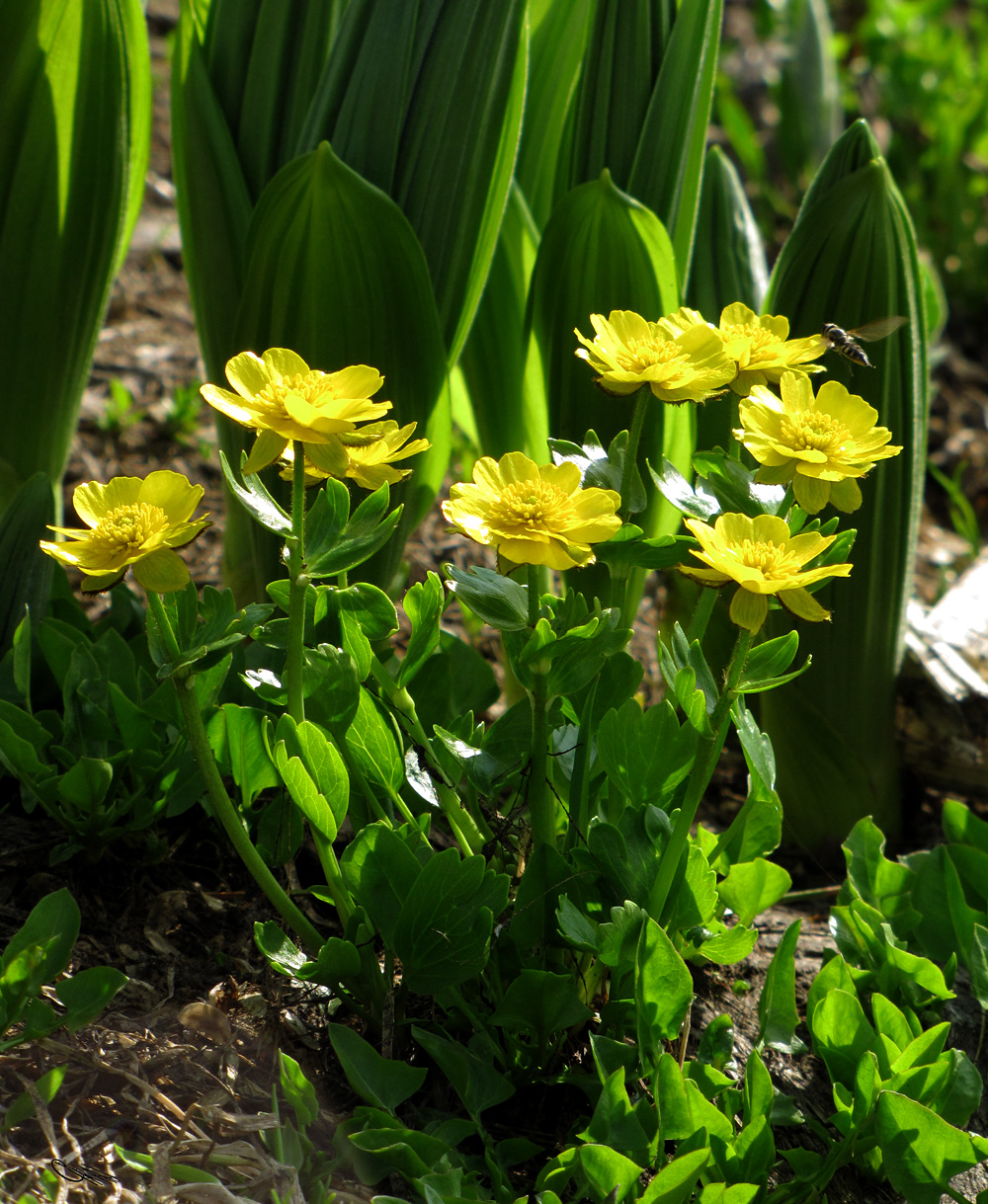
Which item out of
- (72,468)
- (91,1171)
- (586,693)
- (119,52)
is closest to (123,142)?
(119,52)

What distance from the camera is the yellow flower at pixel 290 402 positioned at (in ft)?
2.19

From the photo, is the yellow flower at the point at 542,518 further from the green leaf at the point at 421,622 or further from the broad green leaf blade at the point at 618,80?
the broad green leaf blade at the point at 618,80

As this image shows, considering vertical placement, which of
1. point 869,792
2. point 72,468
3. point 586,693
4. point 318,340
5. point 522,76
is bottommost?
point 869,792

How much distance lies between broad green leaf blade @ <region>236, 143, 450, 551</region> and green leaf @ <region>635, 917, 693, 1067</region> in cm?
60

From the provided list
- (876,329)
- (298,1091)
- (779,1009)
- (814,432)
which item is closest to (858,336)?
(876,329)

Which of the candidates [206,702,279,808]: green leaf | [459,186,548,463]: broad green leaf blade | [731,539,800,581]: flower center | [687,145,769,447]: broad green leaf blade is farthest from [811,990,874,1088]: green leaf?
[687,145,769,447]: broad green leaf blade

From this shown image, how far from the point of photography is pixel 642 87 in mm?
1183

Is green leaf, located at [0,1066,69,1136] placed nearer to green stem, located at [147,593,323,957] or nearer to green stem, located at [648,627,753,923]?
green stem, located at [147,593,323,957]

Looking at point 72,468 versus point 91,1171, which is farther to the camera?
point 72,468

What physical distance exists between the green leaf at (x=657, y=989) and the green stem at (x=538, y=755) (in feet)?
0.38

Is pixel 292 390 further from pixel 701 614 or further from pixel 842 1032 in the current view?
pixel 842 1032

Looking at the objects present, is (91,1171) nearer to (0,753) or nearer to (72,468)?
(0,753)

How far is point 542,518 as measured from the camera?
26.6 inches

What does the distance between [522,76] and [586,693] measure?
645mm
